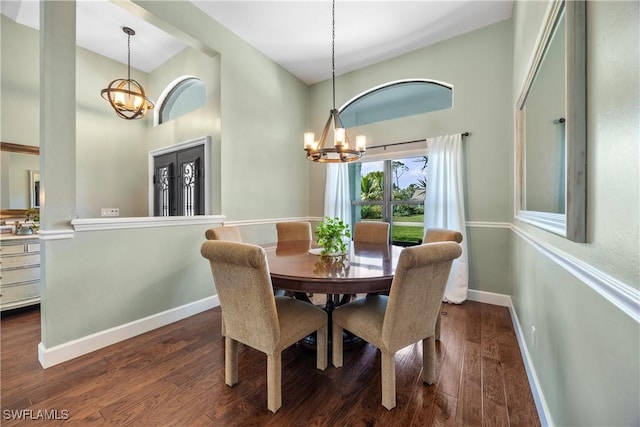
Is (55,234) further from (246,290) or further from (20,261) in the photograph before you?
(246,290)

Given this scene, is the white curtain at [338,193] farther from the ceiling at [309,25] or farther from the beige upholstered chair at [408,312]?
the beige upholstered chair at [408,312]

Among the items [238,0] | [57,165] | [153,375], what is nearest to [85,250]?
[57,165]

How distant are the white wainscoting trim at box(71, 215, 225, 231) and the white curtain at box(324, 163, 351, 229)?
164cm

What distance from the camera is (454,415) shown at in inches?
56.9

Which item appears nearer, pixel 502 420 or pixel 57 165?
pixel 502 420

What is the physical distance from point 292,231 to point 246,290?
1742mm

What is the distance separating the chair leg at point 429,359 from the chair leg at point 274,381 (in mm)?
910

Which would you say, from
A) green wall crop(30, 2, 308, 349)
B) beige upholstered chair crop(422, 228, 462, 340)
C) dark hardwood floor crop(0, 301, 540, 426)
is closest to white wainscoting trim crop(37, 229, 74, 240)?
green wall crop(30, 2, 308, 349)

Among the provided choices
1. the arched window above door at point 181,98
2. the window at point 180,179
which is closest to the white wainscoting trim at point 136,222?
the window at point 180,179

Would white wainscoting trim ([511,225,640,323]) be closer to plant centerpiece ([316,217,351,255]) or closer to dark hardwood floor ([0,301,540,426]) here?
dark hardwood floor ([0,301,540,426])

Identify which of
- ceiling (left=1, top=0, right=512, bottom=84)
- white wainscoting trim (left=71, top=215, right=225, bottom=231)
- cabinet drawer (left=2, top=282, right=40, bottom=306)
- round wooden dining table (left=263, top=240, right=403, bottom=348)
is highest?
ceiling (left=1, top=0, right=512, bottom=84)

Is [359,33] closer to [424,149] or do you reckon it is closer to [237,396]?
[424,149]

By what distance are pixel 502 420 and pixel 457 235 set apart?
1.12m

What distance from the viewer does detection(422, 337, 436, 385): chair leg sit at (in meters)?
1.65
